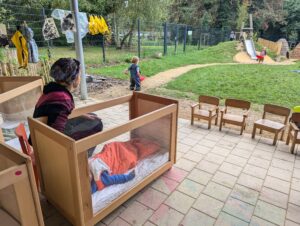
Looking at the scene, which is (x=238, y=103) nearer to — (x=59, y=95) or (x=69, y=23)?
(x=59, y=95)

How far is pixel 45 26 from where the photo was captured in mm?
7090

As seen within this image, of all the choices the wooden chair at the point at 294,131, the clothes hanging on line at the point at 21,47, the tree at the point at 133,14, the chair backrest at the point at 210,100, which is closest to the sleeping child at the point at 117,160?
the chair backrest at the point at 210,100

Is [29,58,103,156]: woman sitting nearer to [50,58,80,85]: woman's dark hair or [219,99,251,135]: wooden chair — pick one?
[50,58,80,85]: woman's dark hair

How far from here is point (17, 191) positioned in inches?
54.5

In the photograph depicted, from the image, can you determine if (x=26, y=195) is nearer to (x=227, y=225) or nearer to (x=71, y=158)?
(x=71, y=158)

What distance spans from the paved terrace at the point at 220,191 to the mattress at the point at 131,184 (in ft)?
0.60

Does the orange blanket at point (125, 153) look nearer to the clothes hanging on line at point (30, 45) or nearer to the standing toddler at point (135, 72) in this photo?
the standing toddler at point (135, 72)

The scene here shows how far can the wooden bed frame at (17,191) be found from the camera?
1.33 meters

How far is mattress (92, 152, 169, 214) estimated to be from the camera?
2.21 meters

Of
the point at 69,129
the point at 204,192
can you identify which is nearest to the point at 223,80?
the point at 204,192

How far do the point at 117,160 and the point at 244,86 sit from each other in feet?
21.6

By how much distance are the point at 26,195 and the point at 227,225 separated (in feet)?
5.93

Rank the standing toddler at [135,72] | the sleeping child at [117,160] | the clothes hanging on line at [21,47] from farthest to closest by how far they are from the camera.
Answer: the standing toddler at [135,72] → the clothes hanging on line at [21,47] → the sleeping child at [117,160]

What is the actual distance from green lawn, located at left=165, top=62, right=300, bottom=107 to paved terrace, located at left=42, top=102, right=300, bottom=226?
3.23 m
